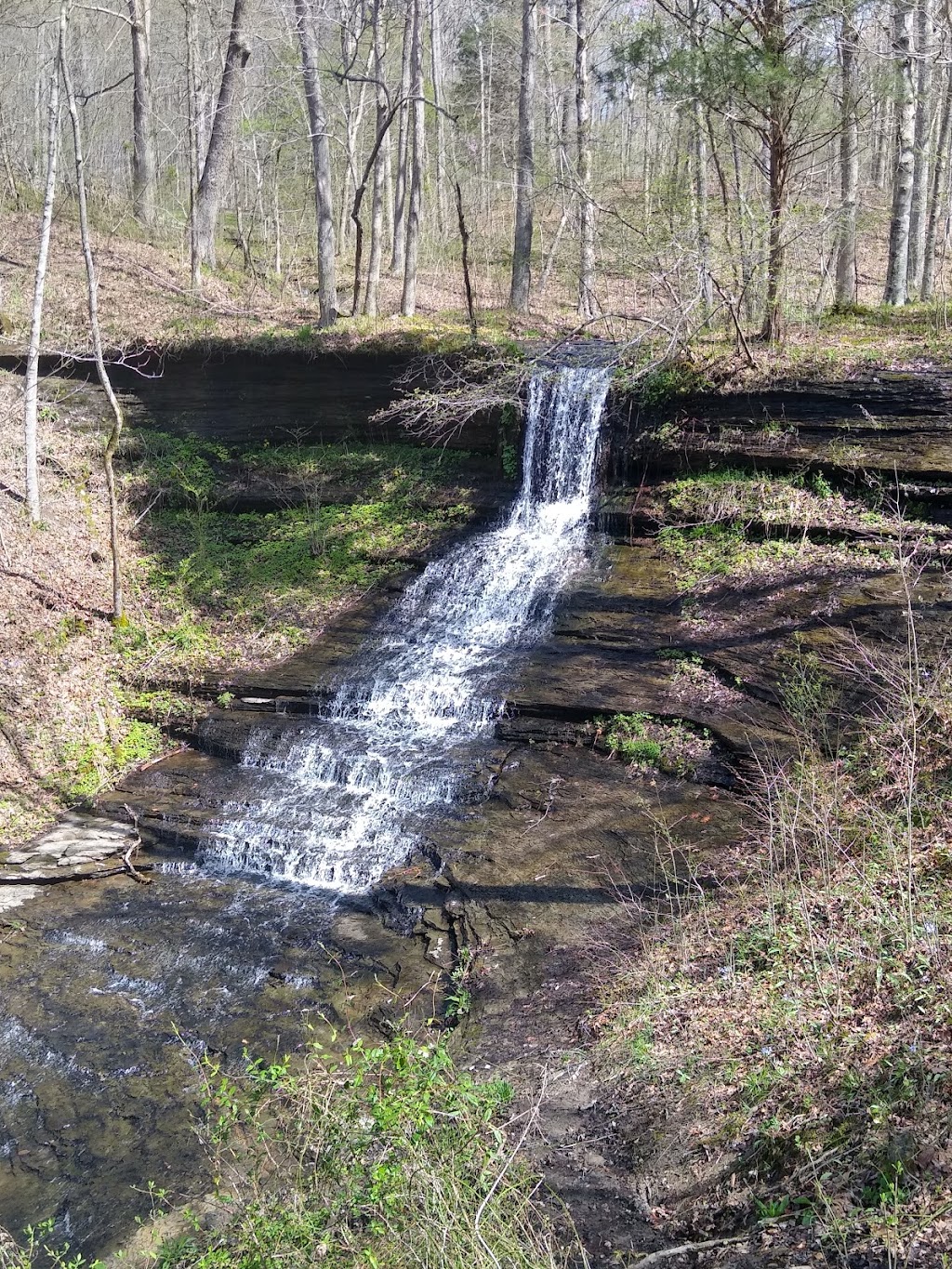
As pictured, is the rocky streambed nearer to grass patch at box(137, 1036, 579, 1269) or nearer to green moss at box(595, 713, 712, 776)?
green moss at box(595, 713, 712, 776)

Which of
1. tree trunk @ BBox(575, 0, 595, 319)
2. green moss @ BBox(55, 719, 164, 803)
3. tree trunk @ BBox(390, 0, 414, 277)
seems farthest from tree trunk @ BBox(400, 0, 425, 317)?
green moss @ BBox(55, 719, 164, 803)

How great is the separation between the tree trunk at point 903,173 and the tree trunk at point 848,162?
66 cm

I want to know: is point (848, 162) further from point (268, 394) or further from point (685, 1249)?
point (685, 1249)

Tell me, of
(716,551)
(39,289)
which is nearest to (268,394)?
(39,289)

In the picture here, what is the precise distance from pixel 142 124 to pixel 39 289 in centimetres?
1350

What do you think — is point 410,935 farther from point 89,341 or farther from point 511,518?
point 89,341

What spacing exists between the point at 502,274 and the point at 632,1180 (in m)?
26.6

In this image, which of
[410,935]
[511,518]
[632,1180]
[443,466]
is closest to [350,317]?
[443,466]

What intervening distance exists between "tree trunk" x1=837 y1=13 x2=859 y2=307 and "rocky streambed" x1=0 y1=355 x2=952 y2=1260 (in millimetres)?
3716

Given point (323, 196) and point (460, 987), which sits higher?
point (323, 196)

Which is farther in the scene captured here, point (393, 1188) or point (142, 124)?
point (142, 124)

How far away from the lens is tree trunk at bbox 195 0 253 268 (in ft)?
67.8

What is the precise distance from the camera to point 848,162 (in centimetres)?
1471

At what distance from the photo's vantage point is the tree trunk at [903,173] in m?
13.7
